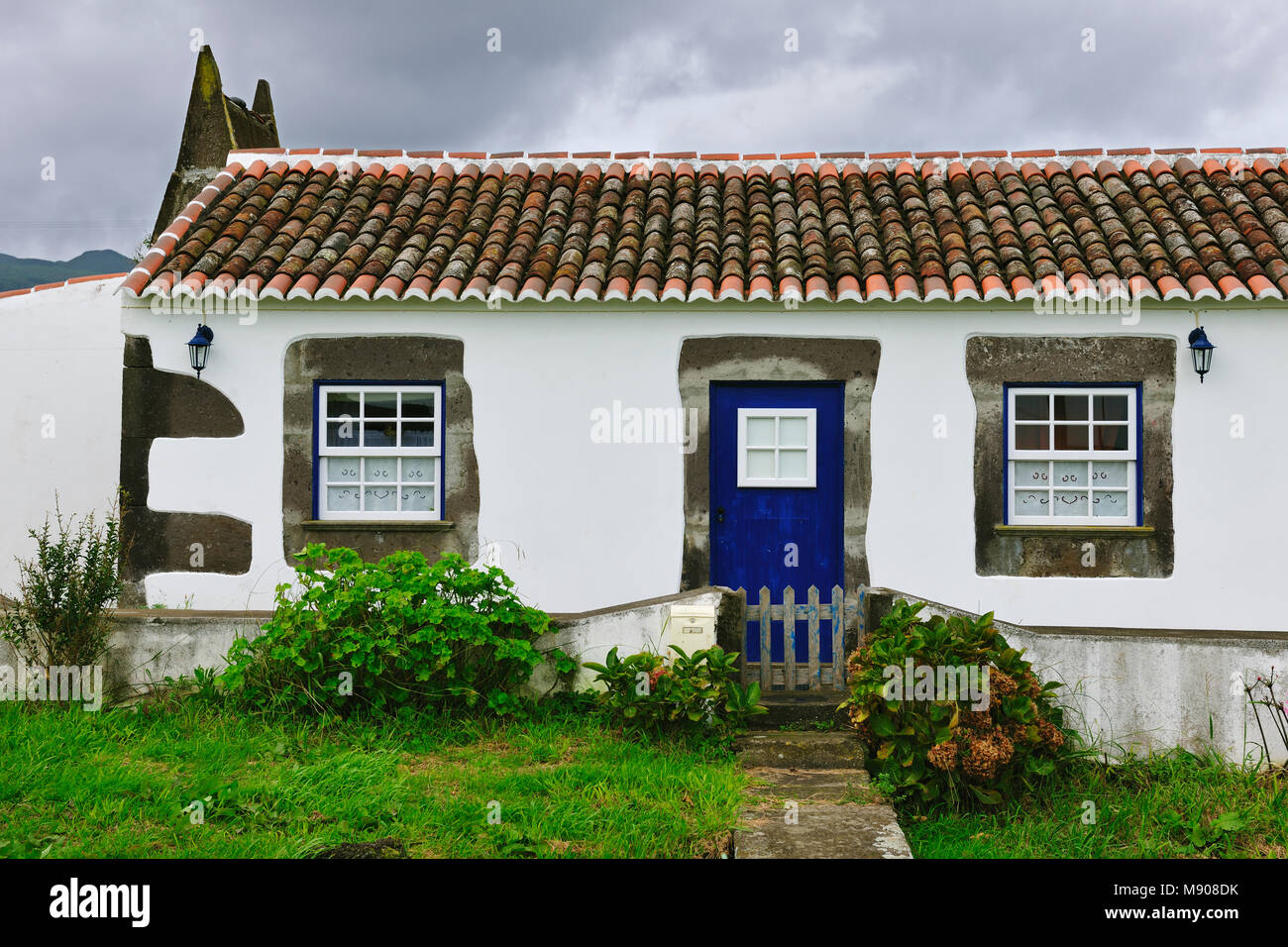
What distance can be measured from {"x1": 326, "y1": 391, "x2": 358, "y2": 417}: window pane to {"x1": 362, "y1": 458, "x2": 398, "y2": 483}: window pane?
46cm

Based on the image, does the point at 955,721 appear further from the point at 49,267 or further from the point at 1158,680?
Answer: the point at 49,267

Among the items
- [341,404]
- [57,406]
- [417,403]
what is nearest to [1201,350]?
[417,403]

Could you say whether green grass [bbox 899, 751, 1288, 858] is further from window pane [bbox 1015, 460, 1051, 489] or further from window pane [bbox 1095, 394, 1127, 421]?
window pane [bbox 1095, 394, 1127, 421]

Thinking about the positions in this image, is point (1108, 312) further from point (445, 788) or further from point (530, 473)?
point (445, 788)

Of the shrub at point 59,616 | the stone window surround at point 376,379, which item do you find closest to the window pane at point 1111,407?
the stone window surround at point 376,379

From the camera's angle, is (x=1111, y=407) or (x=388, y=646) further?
(x=1111, y=407)

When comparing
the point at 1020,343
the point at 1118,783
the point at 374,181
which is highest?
the point at 374,181

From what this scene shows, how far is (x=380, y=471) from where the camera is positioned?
890cm

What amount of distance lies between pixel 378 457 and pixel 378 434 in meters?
0.21

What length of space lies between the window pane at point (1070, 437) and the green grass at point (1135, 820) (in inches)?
123

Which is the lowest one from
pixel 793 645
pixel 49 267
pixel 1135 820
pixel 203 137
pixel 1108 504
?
pixel 1135 820
